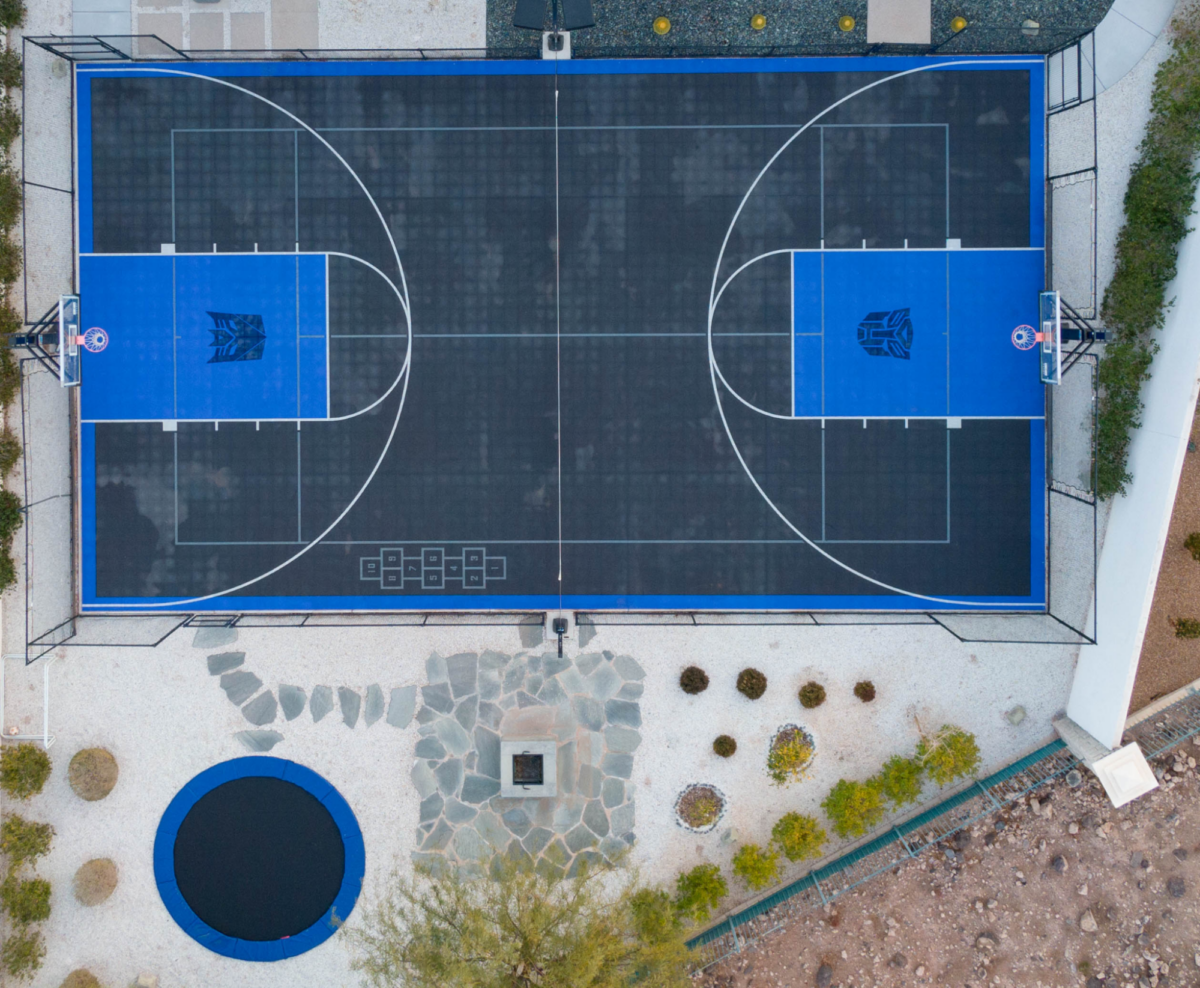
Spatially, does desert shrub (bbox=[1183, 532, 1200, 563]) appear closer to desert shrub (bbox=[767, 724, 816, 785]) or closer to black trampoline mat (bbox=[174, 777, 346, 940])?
desert shrub (bbox=[767, 724, 816, 785])

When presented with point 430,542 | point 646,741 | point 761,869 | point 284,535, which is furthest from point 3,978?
point 761,869

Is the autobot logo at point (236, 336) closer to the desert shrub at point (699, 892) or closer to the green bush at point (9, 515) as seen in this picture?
the green bush at point (9, 515)

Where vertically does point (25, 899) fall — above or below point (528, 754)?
below

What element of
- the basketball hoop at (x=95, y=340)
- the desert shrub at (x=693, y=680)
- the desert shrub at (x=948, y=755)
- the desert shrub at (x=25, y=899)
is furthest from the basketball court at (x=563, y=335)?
the desert shrub at (x=25, y=899)

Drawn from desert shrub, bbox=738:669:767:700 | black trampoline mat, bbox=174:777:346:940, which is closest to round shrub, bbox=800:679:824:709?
desert shrub, bbox=738:669:767:700

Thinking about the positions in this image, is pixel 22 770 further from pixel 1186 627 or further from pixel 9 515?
pixel 1186 627

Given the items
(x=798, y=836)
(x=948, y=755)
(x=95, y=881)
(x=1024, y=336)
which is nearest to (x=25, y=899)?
(x=95, y=881)
